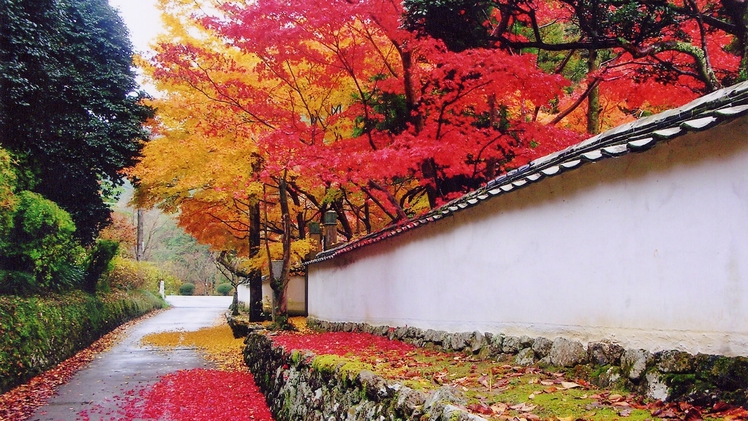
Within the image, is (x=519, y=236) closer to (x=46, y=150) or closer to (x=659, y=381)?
(x=659, y=381)

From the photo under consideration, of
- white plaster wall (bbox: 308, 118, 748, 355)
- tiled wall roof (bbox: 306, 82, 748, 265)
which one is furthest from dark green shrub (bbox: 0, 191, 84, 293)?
tiled wall roof (bbox: 306, 82, 748, 265)

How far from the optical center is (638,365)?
4430 mm

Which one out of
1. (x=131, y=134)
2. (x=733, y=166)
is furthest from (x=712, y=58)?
(x=131, y=134)

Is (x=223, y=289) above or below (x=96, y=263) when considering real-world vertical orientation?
below

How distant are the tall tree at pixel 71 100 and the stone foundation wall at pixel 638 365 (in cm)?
1426

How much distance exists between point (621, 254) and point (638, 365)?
3.09 ft

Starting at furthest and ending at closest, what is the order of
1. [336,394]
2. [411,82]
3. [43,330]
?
1. [43,330]
2. [411,82]
3. [336,394]

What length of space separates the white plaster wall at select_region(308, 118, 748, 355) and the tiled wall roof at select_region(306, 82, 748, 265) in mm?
150

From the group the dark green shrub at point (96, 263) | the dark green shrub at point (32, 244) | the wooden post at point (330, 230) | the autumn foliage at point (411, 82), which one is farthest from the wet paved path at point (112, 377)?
the wooden post at point (330, 230)

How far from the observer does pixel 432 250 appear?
9.16 meters

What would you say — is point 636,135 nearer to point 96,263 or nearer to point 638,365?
point 638,365

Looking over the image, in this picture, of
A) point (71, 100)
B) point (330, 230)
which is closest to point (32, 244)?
point (71, 100)

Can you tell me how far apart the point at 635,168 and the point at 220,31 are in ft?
35.3

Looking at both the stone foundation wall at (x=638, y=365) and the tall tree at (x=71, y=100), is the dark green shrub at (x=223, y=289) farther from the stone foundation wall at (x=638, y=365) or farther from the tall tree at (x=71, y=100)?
the stone foundation wall at (x=638, y=365)
